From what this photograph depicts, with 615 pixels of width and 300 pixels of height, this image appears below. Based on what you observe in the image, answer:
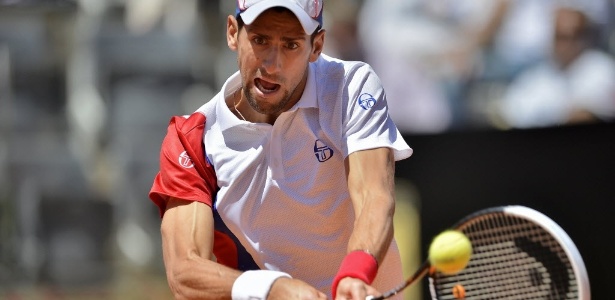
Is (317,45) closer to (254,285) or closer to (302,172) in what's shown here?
(302,172)

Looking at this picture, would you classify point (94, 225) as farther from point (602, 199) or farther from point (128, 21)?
point (602, 199)

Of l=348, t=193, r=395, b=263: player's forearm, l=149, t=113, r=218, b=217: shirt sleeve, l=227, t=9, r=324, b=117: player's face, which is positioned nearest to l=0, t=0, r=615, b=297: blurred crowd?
l=149, t=113, r=218, b=217: shirt sleeve

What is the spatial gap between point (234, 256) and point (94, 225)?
5.58 meters

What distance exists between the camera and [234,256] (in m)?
4.37

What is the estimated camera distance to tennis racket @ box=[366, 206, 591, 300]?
4.02 meters

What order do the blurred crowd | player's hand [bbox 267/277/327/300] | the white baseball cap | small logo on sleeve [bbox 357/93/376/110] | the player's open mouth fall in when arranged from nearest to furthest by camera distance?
player's hand [bbox 267/277/327/300] < the white baseball cap < the player's open mouth < small logo on sleeve [bbox 357/93/376/110] < the blurred crowd

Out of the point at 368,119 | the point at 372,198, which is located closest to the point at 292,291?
the point at 372,198

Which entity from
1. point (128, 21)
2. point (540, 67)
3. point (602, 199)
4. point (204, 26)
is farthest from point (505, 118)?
point (128, 21)

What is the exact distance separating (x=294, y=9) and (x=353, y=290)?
97 cm

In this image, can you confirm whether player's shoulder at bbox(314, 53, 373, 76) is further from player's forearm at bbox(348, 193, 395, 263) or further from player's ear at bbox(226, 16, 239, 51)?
player's forearm at bbox(348, 193, 395, 263)

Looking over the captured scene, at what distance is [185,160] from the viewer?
4211 mm

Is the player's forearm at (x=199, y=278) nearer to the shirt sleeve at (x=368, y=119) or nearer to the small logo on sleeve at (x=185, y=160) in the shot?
the small logo on sleeve at (x=185, y=160)

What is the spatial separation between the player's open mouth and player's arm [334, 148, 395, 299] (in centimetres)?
36

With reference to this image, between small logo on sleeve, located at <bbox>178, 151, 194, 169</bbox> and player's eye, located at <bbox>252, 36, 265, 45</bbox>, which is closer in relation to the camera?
player's eye, located at <bbox>252, 36, 265, 45</bbox>
